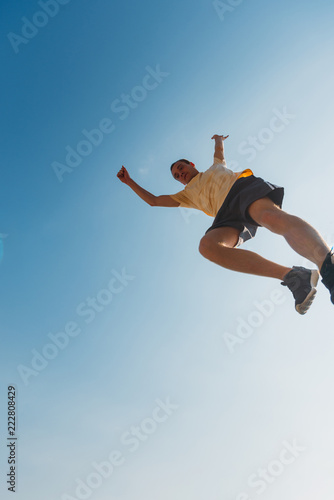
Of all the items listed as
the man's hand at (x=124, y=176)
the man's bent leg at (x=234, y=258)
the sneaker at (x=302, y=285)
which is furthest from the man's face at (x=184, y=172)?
the sneaker at (x=302, y=285)

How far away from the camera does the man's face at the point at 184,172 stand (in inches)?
193

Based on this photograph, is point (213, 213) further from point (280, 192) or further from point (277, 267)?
point (277, 267)

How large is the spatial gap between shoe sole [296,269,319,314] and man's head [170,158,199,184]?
94.5 inches

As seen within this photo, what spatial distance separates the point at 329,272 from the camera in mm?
2662

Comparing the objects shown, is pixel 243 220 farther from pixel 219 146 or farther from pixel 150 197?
pixel 219 146

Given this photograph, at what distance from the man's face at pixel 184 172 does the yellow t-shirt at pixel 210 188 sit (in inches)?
6.6

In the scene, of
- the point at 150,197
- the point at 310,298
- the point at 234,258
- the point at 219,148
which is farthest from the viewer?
the point at 219,148

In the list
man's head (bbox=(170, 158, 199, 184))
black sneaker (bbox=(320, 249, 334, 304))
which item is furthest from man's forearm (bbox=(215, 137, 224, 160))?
black sneaker (bbox=(320, 249, 334, 304))

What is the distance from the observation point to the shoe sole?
2930 mm

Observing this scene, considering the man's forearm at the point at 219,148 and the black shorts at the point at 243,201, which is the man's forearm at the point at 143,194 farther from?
the black shorts at the point at 243,201

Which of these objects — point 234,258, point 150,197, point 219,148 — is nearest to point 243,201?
point 234,258

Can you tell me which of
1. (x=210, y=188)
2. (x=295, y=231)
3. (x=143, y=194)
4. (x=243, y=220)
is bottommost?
(x=295, y=231)

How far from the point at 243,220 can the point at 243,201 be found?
24 cm

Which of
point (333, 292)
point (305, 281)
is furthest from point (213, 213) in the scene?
point (333, 292)
